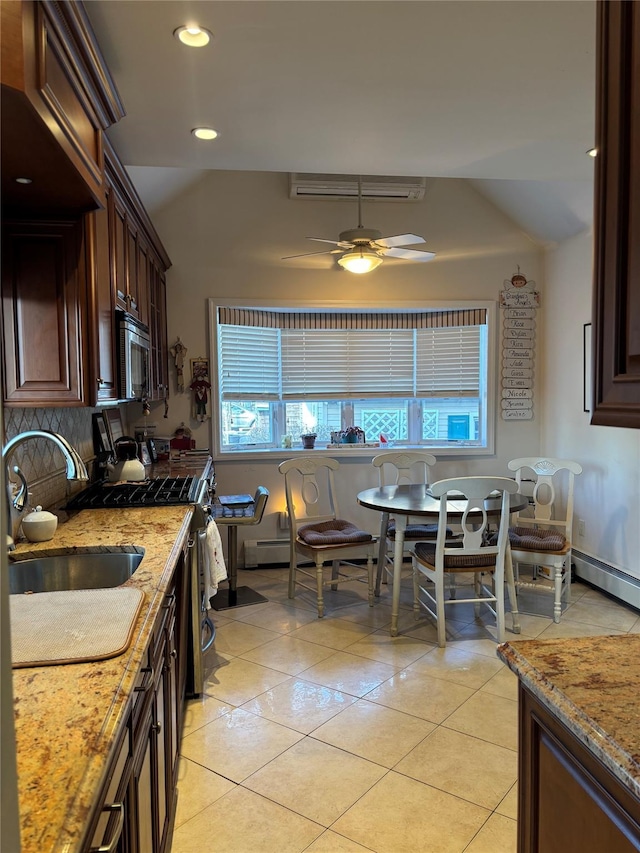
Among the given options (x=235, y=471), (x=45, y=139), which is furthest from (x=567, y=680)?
(x=235, y=471)

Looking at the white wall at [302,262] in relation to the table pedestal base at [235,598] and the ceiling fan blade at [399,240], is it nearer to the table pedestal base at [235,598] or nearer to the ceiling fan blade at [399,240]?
the table pedestal base at [235,598]

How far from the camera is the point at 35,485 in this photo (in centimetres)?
244

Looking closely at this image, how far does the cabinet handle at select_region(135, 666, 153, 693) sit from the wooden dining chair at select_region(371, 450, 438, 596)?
2712 mm

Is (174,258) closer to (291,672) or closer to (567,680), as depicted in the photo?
(291,672)

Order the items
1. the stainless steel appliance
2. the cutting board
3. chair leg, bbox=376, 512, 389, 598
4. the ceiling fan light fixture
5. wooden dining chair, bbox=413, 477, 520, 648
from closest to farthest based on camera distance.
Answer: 1. the cutting board
2. the stainless steel appliance
3. wooden dining chair, bbox=413, 477, 520, 648
4. the ceiling fan light fixture
5. chair leg, bbox=376, 512, 389, 598

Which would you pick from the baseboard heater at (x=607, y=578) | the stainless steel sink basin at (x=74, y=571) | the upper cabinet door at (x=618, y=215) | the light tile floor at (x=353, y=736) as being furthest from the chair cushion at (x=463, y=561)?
the upper cabinet door at (x=618, y=215)

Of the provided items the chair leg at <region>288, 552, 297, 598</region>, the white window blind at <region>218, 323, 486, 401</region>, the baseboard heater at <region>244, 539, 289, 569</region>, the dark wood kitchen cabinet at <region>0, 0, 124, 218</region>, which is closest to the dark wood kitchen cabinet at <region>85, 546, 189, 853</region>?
the dark wood kitchen cabinet at <region>0, 0, 124, 218</region>

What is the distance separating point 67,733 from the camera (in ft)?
3.16

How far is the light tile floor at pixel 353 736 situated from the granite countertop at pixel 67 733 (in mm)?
1025

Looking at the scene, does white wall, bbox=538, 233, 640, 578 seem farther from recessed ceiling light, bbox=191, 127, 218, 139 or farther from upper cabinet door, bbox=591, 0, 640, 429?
upper cabinet door, bbox=591, 0, 640, 429

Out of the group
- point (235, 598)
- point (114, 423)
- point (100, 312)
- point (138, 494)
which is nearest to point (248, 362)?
point (114, 423)

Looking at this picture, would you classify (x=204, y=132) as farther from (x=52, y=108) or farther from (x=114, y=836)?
(x=114, y=836)

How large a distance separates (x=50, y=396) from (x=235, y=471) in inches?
108

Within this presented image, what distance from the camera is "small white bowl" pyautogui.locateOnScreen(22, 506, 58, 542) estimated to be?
2082mm
